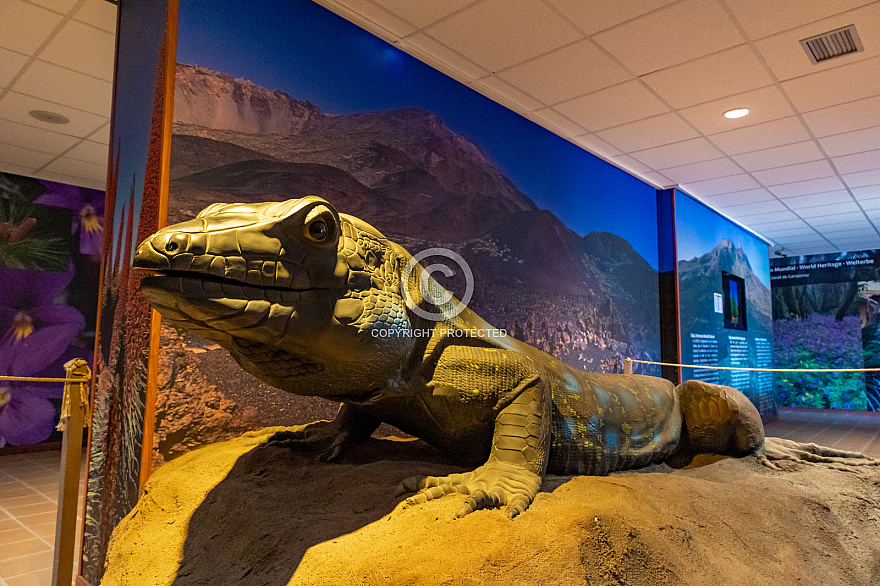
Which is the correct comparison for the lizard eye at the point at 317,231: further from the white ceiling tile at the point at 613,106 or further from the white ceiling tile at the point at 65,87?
the white ceiling tile at the point at 65,87

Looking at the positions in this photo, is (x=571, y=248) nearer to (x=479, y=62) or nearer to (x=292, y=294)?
(x=479, y=62)

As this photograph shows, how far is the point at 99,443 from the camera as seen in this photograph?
2467 mm

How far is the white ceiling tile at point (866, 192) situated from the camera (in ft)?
21.5

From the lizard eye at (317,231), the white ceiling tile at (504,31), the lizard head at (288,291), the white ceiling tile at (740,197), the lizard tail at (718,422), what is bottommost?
the lizard tail at (718,422)

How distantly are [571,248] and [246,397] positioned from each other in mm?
3574

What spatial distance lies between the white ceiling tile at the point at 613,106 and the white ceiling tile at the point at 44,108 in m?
4.29

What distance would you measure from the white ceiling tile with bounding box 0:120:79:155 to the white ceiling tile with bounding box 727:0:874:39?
5967mm

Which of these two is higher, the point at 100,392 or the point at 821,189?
the point at 821,189

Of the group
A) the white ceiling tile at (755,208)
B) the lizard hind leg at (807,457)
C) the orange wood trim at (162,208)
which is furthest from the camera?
the white ceiling tile at (755,208)

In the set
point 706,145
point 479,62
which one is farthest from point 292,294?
point 706,145

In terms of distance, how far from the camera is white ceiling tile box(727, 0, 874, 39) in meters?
3.10

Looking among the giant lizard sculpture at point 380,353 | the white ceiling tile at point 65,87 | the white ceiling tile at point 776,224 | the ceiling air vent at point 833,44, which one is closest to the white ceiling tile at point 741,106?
the ceiling air vent at point 833,44

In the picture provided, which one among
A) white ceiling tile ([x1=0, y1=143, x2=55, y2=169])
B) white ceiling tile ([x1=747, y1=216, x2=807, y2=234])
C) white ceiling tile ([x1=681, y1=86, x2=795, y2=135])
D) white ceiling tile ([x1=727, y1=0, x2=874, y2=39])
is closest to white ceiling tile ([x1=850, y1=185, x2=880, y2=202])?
white ceiling tile ([x1=747, y1=216, x2=807, y2=234])

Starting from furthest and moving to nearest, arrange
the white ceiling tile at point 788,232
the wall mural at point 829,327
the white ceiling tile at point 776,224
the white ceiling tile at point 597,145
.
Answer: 1. the wall mural at point 829,327
2. the white ceiling tile at point 788,232
3. the white ceiling tile at point 776,224
4. the white ceiling tile at point 597,145
